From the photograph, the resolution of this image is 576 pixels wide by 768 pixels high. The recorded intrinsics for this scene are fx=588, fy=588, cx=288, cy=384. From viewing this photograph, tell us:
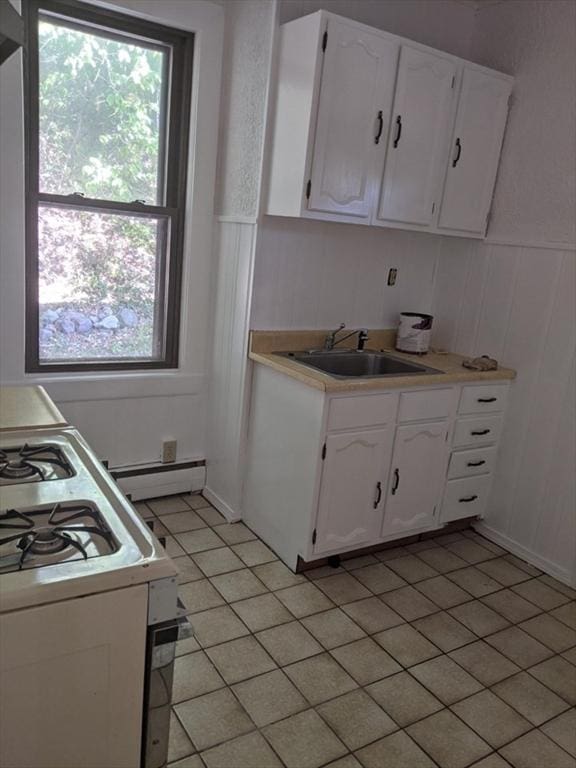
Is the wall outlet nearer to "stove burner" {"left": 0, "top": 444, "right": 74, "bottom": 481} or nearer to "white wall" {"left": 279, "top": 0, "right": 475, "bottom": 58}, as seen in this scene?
"stove burner" {"left": 0, "top": 444, "right": 74, "bottom": 481}

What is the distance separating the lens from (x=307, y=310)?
115 inches

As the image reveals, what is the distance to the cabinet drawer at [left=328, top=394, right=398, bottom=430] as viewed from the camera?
92.9 inches

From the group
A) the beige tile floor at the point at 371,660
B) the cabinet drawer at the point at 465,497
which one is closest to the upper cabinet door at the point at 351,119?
the cabinet drawer at the point at 465,497

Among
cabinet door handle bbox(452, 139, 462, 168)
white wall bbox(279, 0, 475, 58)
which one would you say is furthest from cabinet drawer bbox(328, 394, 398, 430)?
white wall bbox(279, 0, 475, 58)

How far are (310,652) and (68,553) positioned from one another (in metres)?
1.34

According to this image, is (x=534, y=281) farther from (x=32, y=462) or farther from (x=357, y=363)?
(x=32, y=462)

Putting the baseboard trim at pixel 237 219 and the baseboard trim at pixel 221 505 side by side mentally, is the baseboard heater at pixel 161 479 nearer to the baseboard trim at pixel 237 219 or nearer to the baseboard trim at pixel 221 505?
the baseboard trim at pixel 221 505

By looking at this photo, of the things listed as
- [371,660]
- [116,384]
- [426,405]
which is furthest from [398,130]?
[371,660]

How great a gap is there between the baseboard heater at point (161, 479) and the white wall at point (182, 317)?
0.16ft

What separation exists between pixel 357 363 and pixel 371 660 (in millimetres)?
1408

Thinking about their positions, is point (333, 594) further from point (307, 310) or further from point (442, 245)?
point (442, 245)

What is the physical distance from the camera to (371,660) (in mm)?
2092

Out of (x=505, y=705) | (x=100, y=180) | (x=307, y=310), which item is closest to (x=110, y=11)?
(x=100, y=180)

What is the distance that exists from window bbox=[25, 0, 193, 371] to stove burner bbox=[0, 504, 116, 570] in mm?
1668
